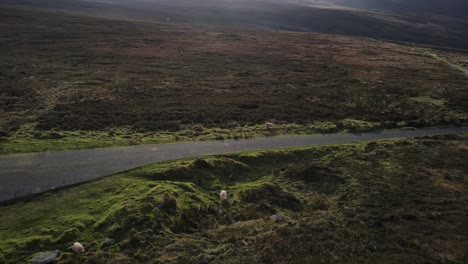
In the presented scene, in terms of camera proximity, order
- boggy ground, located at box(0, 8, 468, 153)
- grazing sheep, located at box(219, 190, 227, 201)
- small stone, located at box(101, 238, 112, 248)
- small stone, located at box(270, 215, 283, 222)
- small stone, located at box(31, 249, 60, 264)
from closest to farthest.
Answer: small stone, located at box(31, 249, 60, 264), small stone, located at box(101, 238, 112, 248), small stone, located at box(270, 215, 283, 222), grazing sheep, located at box(219, 190, 227, 201), boggy ground, located at box(0, 8, 468, 153)

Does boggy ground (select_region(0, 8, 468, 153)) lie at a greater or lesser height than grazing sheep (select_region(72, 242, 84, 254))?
greater

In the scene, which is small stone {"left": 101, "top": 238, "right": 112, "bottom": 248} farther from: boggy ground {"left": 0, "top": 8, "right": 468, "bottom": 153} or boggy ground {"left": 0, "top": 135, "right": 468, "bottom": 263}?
boggy ground {"left": 0, "top": 8, "right": 468, "bottom": 153}

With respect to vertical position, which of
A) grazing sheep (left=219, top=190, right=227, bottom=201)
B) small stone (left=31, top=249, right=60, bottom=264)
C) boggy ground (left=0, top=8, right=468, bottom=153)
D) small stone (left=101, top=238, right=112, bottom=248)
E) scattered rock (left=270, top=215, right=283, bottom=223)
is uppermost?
boggy ground (left=0, top=8, right=468, bottom=153)

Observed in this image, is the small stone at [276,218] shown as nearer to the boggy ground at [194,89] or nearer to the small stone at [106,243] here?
the small stone at [106,243]

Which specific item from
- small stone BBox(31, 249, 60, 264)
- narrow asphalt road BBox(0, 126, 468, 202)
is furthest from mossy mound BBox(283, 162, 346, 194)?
small stone BBox(31, 249, 60, 264)

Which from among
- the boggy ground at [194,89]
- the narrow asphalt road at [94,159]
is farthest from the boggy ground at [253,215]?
the boggy ground at [194,89]

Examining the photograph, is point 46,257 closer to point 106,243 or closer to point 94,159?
point 106,243

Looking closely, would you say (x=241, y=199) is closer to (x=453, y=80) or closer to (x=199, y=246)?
(x=199, y=246)

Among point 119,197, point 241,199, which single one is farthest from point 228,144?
point 119,197
